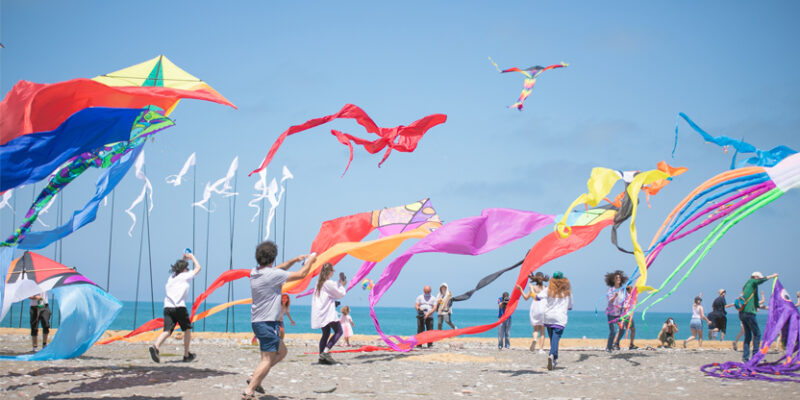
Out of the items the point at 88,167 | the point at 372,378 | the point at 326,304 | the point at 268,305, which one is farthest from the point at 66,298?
the point at 268,305

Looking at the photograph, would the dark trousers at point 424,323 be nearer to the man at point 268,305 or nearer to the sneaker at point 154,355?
the sneaker at point 154,355

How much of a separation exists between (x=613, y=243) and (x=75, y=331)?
855 centimetres

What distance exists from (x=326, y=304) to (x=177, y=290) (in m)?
2.54

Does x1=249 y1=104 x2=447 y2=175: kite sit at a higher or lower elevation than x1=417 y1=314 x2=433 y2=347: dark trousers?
higher

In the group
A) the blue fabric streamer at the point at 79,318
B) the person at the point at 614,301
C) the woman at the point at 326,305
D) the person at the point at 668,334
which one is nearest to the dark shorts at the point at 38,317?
the blue fabric streamer at the point at 79,318

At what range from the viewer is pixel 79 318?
10.0m

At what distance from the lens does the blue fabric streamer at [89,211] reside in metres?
9.45

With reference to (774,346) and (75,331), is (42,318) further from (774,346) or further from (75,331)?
(774,346)

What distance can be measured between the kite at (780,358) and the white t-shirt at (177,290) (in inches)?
324

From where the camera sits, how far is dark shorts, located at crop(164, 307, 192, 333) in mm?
9641

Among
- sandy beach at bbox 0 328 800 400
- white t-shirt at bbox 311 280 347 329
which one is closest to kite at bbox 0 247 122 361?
sandy beach at bbox 0 328 800 400

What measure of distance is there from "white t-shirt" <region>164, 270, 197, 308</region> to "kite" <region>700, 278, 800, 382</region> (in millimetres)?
8233

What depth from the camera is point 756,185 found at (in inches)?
319

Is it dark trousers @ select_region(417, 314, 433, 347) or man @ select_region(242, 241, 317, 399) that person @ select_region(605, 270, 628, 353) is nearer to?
dark trousers @ select_region(417, 314, 433, 347)
